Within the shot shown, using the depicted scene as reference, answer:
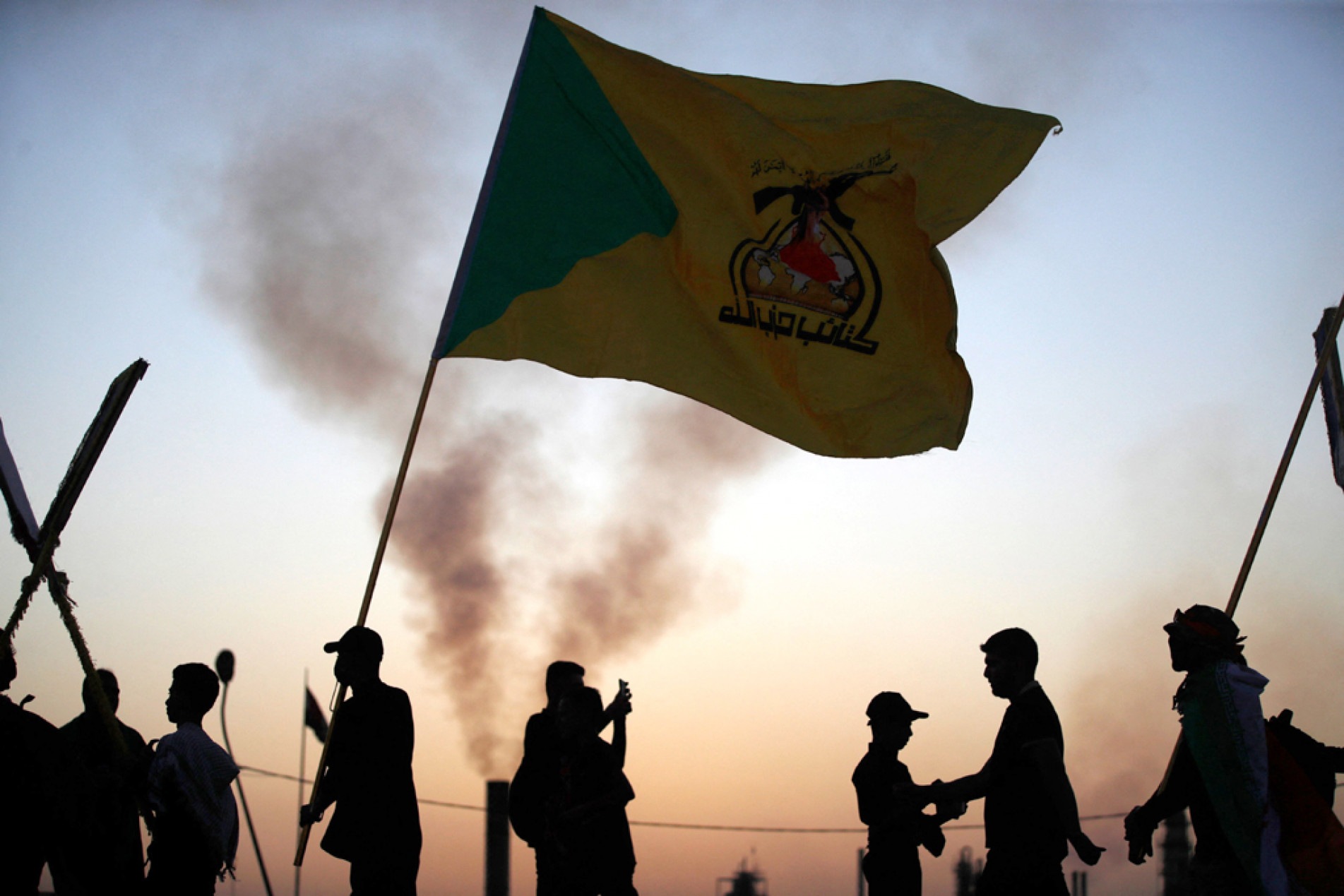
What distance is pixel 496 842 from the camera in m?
10.8

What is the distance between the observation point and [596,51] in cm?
846

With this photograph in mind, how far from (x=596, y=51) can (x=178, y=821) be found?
5254 millimetres

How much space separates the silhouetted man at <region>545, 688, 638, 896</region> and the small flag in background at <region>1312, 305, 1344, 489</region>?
4.51m

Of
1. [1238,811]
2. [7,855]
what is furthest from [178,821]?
[1238,811]

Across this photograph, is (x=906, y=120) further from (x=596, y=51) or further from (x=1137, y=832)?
(x=1137, y=832)

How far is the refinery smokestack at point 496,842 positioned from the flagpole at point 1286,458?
244 inches

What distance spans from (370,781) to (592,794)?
112cm

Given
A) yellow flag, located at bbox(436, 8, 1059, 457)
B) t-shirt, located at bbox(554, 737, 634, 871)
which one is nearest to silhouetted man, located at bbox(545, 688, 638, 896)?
t-shirt, located at bbox(554, 737, 634, 871)

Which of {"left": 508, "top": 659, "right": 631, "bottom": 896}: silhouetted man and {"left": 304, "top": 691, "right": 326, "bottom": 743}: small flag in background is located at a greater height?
→ {"left": 304, "top": 691, "right": 326, "bottom": 743}: small flag in background

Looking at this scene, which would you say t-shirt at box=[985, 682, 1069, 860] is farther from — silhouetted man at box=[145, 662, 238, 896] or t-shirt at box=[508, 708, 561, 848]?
silhouetted man at box=[145, 662, 238, 896]

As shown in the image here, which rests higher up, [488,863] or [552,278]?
[552,278]

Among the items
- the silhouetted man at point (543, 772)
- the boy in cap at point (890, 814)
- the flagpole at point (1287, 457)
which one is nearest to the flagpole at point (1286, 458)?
→ the flagpole at point (1287, 457)

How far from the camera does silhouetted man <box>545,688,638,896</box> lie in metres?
6.59

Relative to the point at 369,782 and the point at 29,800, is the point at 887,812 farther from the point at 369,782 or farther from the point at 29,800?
the point at 29,800
